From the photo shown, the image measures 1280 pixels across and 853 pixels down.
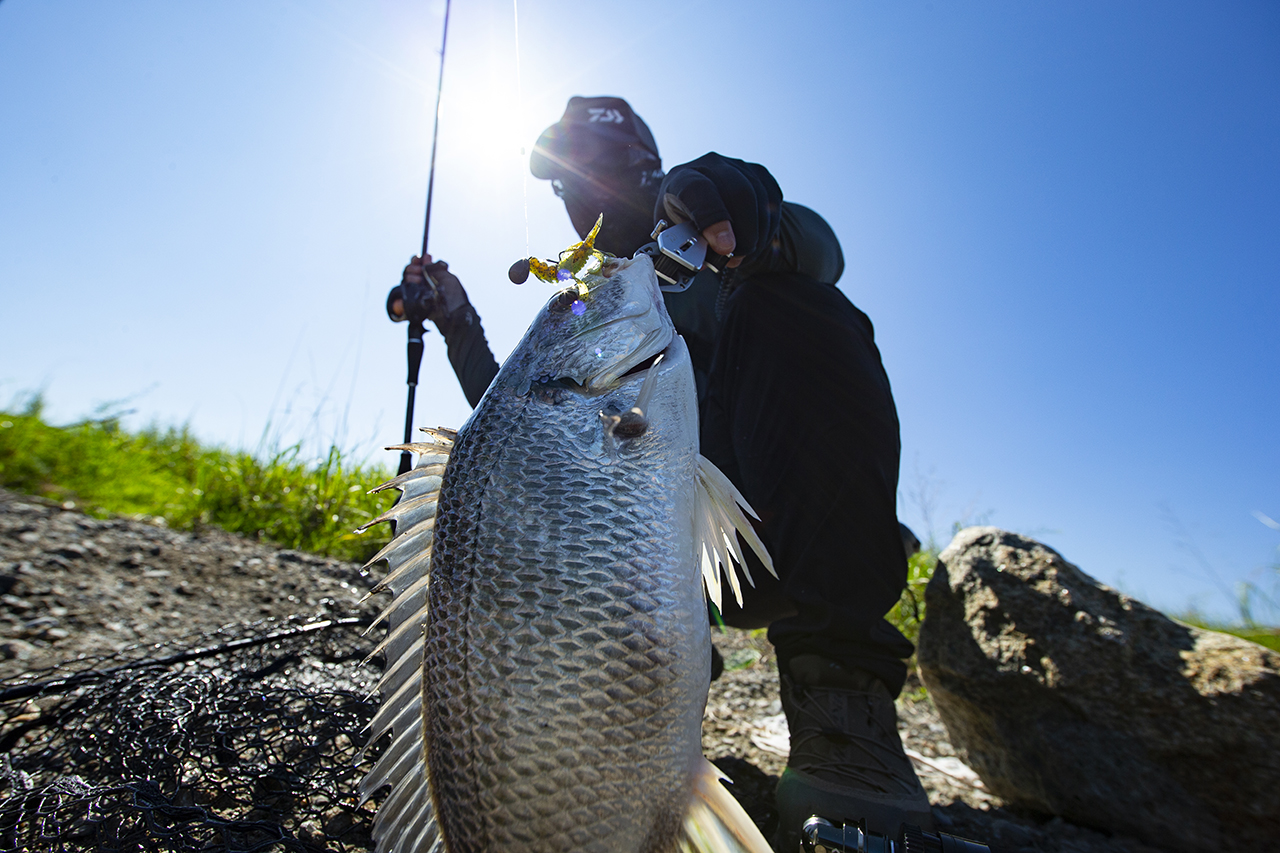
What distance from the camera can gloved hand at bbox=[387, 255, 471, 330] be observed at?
139 inches

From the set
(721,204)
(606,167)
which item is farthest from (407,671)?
(606,167)

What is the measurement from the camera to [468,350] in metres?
3.53

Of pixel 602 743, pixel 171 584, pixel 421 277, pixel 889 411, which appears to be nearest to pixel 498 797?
pixel 602 743

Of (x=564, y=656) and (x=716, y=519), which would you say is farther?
(x=716, y=519)

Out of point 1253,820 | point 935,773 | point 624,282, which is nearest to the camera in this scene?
point 624,282

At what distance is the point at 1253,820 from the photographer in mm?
1957

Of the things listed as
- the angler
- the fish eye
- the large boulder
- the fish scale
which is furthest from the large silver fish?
the large boulder

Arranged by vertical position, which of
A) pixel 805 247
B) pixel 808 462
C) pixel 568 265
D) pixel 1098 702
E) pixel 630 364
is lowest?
pixel 1098 702

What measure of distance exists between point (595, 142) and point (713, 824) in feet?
13.0

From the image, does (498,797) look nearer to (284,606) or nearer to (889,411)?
(889,411)

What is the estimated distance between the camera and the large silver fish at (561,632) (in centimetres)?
100

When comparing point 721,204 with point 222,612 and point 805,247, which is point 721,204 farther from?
point 222,612

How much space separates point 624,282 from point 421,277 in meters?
2.53

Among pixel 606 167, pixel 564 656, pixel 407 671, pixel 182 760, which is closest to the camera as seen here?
pixel 564 656
